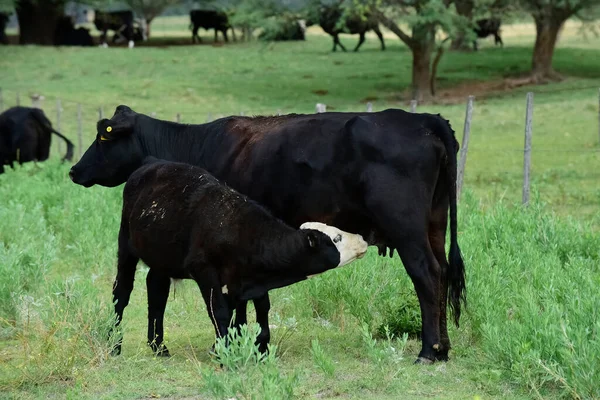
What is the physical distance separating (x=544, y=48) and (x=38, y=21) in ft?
76.5

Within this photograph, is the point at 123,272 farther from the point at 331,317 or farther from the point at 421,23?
the point at 421,23

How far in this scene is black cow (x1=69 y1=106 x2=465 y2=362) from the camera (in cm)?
710

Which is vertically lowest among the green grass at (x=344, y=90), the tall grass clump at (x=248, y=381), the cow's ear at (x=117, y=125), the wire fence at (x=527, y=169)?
the green grass at (x=344, y=90)

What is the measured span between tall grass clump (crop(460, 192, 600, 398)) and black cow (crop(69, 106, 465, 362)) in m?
0.43

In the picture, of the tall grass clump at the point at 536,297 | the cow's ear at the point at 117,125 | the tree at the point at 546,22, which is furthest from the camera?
the tree at the point at 546,22

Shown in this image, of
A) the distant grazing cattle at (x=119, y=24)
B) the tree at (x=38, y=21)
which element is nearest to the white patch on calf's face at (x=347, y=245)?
the tree at (x=38, y=21)

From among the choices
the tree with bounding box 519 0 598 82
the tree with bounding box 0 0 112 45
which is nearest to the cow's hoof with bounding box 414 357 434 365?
the tree with bounding box 519 0 598 82

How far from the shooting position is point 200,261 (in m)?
6.86

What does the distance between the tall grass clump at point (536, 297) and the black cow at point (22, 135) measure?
32.5ft

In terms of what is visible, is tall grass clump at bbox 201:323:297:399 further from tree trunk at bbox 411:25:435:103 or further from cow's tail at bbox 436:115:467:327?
tree trunk at bbox 411:25:435:103

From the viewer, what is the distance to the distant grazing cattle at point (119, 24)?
51159 mm

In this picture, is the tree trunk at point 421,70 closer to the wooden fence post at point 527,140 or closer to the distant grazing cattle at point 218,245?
the wooden fence post at point 527,140

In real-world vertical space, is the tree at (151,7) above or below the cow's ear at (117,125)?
below

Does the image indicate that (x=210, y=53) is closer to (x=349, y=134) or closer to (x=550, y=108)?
(x=550, y=108)
